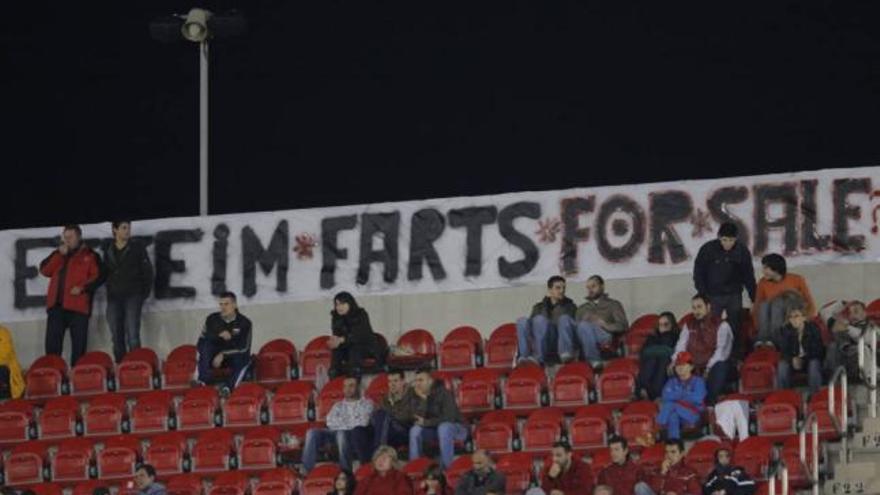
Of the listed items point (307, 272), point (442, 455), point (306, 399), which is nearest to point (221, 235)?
point (307, 272)

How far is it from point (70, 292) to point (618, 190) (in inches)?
190

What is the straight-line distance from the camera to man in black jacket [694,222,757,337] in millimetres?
25266

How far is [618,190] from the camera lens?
27.1 metres

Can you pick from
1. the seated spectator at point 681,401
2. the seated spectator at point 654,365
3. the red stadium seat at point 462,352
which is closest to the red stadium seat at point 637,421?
the seated spectator at point 681,401

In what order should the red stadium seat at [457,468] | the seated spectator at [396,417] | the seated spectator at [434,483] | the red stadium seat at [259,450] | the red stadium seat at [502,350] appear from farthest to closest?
the red stadium seat at [502,350] < the red stadium seat at [259,450] < the seated spectator at [396,417] < the red stadium seat at [457,468] < the seated spectator at [434,483]

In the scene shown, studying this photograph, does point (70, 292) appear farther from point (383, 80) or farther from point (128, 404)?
point (383, 80)

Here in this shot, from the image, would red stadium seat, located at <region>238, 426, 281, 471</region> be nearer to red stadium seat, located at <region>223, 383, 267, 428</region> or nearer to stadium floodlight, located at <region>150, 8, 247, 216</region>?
red stadium seat, located at <region>223, 383, 267, 428</region>

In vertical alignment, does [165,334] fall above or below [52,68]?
below

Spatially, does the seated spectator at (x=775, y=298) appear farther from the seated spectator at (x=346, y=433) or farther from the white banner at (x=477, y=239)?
the seated spectator at (x=346, y=433)

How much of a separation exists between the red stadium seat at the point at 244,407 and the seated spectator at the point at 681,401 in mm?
3708

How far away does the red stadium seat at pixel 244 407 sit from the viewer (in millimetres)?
25938

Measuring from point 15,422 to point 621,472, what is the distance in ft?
21.1

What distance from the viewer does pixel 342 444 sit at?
80.3ft

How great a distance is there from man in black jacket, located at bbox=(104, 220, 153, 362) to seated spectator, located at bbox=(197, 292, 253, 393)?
1309 mm
